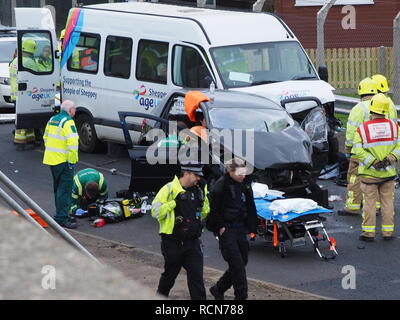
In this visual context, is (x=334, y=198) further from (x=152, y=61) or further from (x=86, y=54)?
(x=86, y=54)

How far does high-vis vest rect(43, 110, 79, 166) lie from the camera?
13469 millimetres

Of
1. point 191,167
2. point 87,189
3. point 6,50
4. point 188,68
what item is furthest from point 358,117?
point 6,50

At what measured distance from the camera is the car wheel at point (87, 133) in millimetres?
18047

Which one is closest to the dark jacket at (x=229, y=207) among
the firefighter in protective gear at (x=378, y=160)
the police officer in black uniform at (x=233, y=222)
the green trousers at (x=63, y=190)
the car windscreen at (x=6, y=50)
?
the police officer in black uniform at (x=233, y=222)

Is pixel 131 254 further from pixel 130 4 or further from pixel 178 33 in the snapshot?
pixel 130 4

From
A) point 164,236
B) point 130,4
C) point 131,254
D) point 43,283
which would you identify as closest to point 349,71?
point 130,4

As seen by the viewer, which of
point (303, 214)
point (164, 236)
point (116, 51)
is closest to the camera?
point (164, 236)

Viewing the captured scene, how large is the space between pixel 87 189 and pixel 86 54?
4679 millimetres

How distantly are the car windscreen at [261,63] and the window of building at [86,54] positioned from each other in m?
2.86

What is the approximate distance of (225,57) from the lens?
1600 centimetres

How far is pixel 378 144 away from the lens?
12.7 m

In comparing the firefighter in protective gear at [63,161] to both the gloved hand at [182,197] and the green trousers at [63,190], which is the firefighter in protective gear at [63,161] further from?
the gloved hand at [182,197]

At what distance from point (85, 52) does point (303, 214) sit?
25.0 feet
